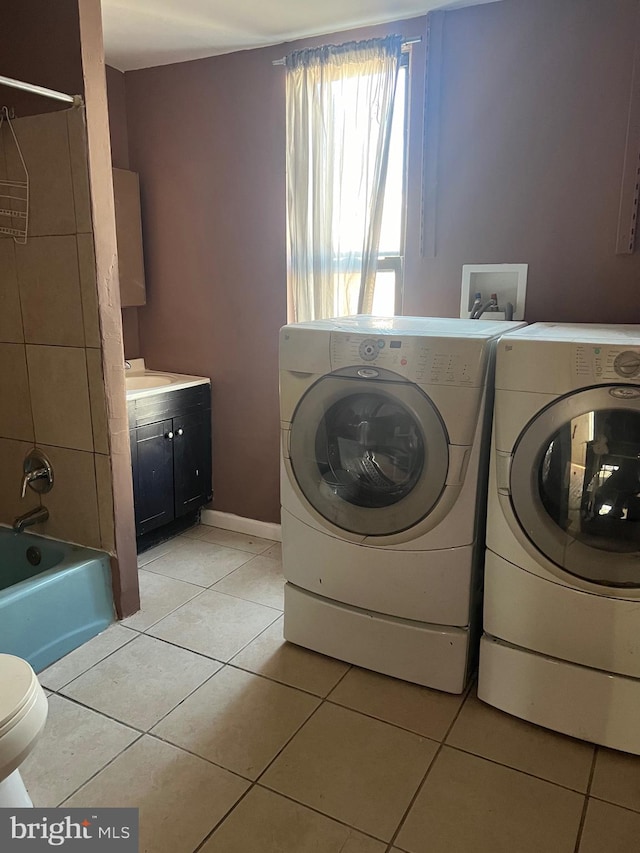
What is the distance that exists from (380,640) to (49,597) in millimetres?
1056

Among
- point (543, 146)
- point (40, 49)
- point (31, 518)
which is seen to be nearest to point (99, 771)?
point (31, 518)

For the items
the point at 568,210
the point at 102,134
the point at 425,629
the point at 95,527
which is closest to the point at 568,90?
the point at 568,210

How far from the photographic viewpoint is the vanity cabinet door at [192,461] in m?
2.81

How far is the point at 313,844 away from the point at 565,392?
46.7 inches

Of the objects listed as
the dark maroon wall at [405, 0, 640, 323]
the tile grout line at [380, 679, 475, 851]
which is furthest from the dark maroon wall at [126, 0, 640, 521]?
the tile grout line at [380, 679, 475, 851]

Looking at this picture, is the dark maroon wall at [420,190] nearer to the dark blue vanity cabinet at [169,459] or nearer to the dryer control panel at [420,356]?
the dark blue vanity cabinet at [169,459]

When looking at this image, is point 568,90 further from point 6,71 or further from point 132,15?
point 6,71

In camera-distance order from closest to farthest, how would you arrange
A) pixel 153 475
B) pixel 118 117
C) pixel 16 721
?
pixel 16 721, pixel 153 475, pixel 118 117

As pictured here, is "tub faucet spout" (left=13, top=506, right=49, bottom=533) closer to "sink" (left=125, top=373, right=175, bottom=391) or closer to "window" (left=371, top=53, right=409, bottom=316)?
"sink" (left=125, top=373, right=175, bottom=391)

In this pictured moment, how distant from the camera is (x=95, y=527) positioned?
217 centimetres

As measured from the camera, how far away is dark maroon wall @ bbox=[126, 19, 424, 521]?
2615 mm

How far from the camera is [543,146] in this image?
6.99 feet
